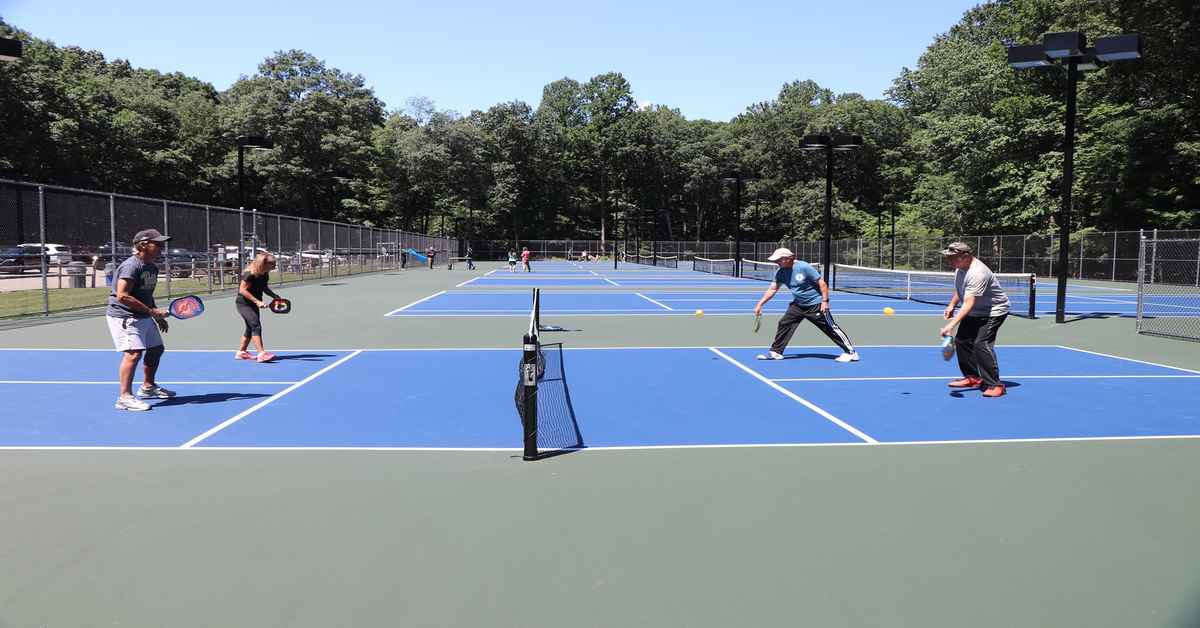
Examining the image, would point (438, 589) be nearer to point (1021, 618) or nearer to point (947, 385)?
point (1021, 618)

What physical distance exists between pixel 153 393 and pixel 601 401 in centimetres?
461

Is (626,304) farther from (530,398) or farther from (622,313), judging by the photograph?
(530,398)

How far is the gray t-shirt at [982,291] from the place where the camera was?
8672 millimetres

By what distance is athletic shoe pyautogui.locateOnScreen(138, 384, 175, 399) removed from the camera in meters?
8.27

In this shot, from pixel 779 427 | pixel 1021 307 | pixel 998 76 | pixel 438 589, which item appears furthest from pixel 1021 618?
pixel 998 76

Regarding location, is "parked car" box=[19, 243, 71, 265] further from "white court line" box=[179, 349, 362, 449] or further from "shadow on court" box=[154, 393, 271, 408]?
"shadow on court" box=[154, 393, 271, 408]

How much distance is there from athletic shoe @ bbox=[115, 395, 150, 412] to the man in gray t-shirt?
8089 mm

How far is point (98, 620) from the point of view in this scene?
345 centimetres

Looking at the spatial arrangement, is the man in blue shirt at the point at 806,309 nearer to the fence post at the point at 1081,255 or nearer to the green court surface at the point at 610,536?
the green court surface at the point at 610,536

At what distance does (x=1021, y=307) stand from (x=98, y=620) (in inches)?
909

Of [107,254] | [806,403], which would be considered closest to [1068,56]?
[806,403]

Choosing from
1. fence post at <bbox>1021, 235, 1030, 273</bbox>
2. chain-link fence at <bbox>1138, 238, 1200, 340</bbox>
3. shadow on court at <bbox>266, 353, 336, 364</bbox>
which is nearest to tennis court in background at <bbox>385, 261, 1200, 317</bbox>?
chain-link fence at <bbox>1138, 238, 1200, 340</bbox>

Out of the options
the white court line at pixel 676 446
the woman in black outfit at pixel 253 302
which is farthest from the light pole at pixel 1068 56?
the woman in black outfit at pixel 253 302

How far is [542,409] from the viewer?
27.0ft
